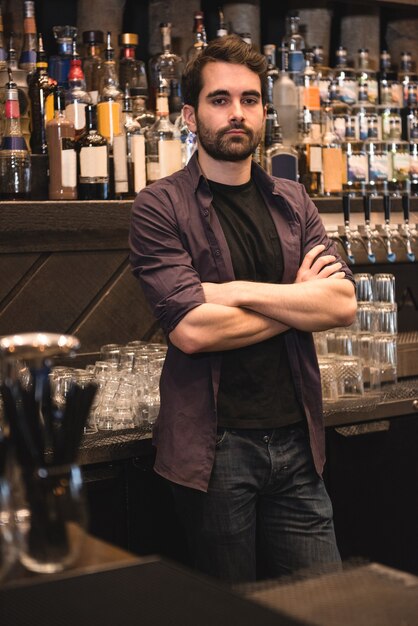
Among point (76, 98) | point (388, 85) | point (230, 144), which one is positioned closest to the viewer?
point (230, 144)

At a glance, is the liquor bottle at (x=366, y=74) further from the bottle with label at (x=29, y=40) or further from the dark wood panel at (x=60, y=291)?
the bottle with label at (x=29, y=40)

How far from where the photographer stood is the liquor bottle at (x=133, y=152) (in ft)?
10.7

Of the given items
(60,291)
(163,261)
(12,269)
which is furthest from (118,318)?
(163,261)

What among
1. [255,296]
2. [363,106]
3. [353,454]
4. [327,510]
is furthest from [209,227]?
[363,106]

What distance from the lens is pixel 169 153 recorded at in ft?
10.9

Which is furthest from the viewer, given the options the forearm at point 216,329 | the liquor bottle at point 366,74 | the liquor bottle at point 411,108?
the liquor bottle at point 411,108

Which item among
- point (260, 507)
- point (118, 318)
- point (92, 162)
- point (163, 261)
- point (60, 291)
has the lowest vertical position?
point (260, 507)

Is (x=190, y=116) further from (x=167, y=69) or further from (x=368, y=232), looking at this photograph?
(x=368, y=232)

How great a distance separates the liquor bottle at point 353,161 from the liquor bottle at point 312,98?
16 centimetres

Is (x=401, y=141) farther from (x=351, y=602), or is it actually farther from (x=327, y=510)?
(x=351, y=602)

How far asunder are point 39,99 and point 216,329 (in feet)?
3.82

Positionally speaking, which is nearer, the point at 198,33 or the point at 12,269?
the point at 12,269

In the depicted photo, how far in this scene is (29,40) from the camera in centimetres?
327

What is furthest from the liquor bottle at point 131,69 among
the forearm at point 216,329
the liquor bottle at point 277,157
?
the forearm at point 216,329
